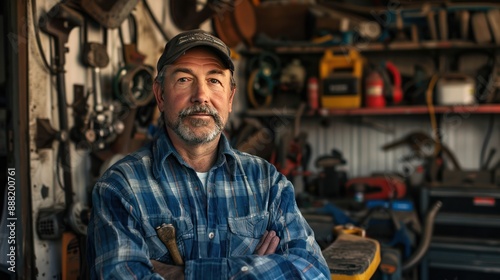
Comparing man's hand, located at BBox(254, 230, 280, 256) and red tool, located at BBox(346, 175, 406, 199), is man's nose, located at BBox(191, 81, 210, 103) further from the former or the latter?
red tool, located at BBox(346, 175, 406, 199)

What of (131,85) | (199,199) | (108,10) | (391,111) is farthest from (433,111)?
(199,199)

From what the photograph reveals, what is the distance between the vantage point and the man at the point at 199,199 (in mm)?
1345

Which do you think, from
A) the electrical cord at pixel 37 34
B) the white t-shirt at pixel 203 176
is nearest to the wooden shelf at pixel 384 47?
the electrical cord at pixel 37 34

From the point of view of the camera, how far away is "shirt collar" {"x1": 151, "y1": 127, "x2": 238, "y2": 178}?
4.96 feet

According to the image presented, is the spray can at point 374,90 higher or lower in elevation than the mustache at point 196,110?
higher

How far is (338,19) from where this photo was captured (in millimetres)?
3688

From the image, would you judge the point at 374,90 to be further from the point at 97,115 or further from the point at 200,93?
the point at 200,93

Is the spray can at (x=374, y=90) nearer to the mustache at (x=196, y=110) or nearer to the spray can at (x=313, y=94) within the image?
the spray can at (x=313, y=94)

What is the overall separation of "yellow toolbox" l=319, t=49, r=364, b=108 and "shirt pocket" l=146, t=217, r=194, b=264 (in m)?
2.37

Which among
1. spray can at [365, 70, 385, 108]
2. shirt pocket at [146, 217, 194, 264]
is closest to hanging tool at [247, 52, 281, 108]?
spray can at [365, 70, 385, 108]

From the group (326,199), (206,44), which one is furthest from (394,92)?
(206,44)

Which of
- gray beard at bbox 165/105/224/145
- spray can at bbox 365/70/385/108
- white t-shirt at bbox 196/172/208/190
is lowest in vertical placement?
white t-shirt at bbox 196/172/208/190

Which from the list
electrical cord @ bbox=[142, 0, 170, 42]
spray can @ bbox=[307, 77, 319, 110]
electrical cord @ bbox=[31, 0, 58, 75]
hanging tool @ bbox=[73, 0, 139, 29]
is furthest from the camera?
spray can @ bbox=[307, 77, 319, 110]

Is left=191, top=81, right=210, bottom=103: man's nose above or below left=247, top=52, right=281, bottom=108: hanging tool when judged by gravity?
below
